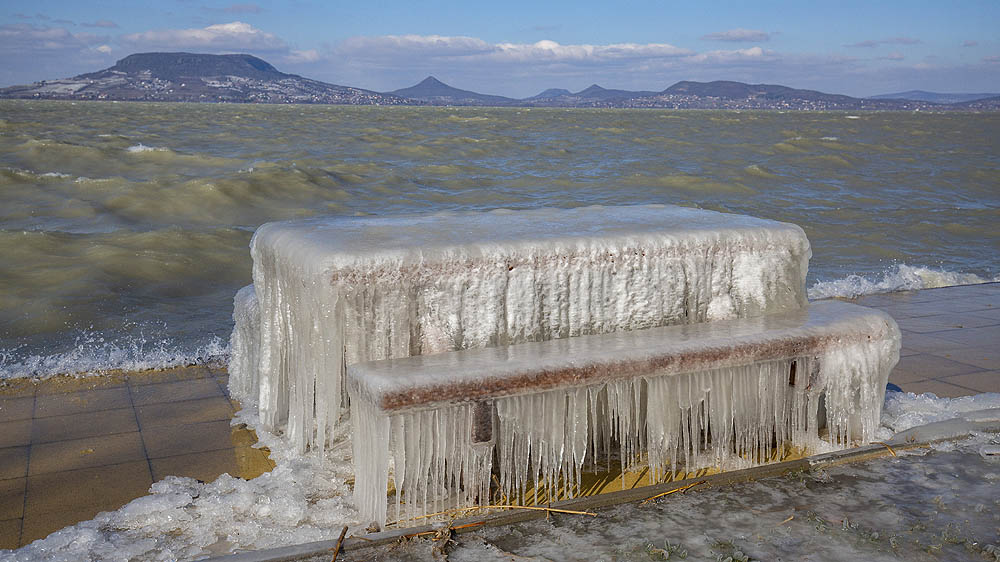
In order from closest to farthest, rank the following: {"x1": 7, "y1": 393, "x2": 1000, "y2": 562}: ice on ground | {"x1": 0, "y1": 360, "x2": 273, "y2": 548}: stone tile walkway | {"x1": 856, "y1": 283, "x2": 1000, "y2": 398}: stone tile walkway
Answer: {"x1": 7, "y1": 393, "x2": 1000, "y2": 562}: ice on ground < {"x1": 0, "y1": 360, "x2": 273, "y2": 548}: stone tile walkway < {"x1": 856, "y1": 283, "x2": 1000, "y2": 398}: stone tile walkway

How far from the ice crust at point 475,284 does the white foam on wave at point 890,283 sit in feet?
14.8

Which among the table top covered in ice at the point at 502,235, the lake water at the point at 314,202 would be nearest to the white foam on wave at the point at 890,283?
the lake water at the point at 314,202

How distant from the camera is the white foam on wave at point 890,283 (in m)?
8.09

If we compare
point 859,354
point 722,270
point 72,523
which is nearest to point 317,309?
point 72,523

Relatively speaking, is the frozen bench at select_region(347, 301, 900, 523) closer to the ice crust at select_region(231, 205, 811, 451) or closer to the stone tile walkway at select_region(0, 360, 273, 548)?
the ice crust at select_region(231, 205, 811, 451)

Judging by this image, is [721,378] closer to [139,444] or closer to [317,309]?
[317,309]

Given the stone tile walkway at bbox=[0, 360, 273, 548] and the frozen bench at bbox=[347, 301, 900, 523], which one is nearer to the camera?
the frozen bench at bbox=[347, 301, 900, 523]

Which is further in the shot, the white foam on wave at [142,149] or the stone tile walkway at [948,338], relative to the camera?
the white foam on wave at [142,149]

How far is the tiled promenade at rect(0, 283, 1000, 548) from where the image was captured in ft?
11.0

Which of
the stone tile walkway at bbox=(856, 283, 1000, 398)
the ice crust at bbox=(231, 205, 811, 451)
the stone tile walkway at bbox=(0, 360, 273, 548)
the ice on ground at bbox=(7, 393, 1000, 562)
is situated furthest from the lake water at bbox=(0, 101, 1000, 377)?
the ice on ground at bbox=(7, 393, 1000, 562)

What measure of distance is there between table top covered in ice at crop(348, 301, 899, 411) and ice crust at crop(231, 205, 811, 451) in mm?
145

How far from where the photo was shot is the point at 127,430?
4.13 metres

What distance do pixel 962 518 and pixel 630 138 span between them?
39816 mm

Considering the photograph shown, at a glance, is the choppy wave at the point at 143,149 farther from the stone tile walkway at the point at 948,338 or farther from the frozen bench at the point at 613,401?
the frozen bench at the point at 613,401
